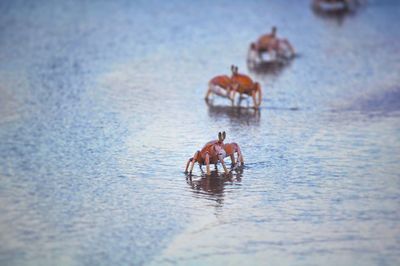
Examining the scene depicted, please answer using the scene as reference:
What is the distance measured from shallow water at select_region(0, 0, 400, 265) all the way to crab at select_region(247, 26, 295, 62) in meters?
0.41

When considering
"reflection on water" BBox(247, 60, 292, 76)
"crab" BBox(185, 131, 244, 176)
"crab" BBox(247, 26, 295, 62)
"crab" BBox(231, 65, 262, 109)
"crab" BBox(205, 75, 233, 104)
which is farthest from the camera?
"crab" BBox(247, 26, 295, 62)

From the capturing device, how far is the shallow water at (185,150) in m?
12.4

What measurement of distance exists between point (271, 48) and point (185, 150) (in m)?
11.0

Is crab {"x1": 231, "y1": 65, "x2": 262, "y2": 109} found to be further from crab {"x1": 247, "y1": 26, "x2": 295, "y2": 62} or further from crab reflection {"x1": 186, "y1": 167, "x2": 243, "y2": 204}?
crab {"x1": 247, "y1": 26, "x2": 295, "y2": 62}

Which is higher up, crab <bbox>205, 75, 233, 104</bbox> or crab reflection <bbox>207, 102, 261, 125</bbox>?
crab <bbox>205, 75, 233, 104</bbox>

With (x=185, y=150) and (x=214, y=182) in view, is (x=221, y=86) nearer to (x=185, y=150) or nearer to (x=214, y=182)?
(x=185, y=150)

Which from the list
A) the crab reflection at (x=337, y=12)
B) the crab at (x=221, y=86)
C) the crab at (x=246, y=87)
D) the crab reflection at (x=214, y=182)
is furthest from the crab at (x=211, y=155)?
the crab reflection at (x=337, y=12)

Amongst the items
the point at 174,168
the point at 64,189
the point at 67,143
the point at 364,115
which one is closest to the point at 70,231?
the point at 64,189

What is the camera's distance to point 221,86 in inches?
826

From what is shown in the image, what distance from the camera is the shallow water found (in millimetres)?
12430

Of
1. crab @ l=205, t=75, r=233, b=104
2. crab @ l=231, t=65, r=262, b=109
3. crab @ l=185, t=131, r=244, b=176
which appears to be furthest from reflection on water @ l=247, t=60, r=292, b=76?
crab @ l=185, t=131, r=244, b=176

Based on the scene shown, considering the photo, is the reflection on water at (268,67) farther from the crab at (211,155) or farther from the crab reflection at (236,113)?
the crab at (211,155)

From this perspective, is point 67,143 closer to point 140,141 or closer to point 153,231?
point 140,141

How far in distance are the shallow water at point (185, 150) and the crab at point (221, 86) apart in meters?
0.24
